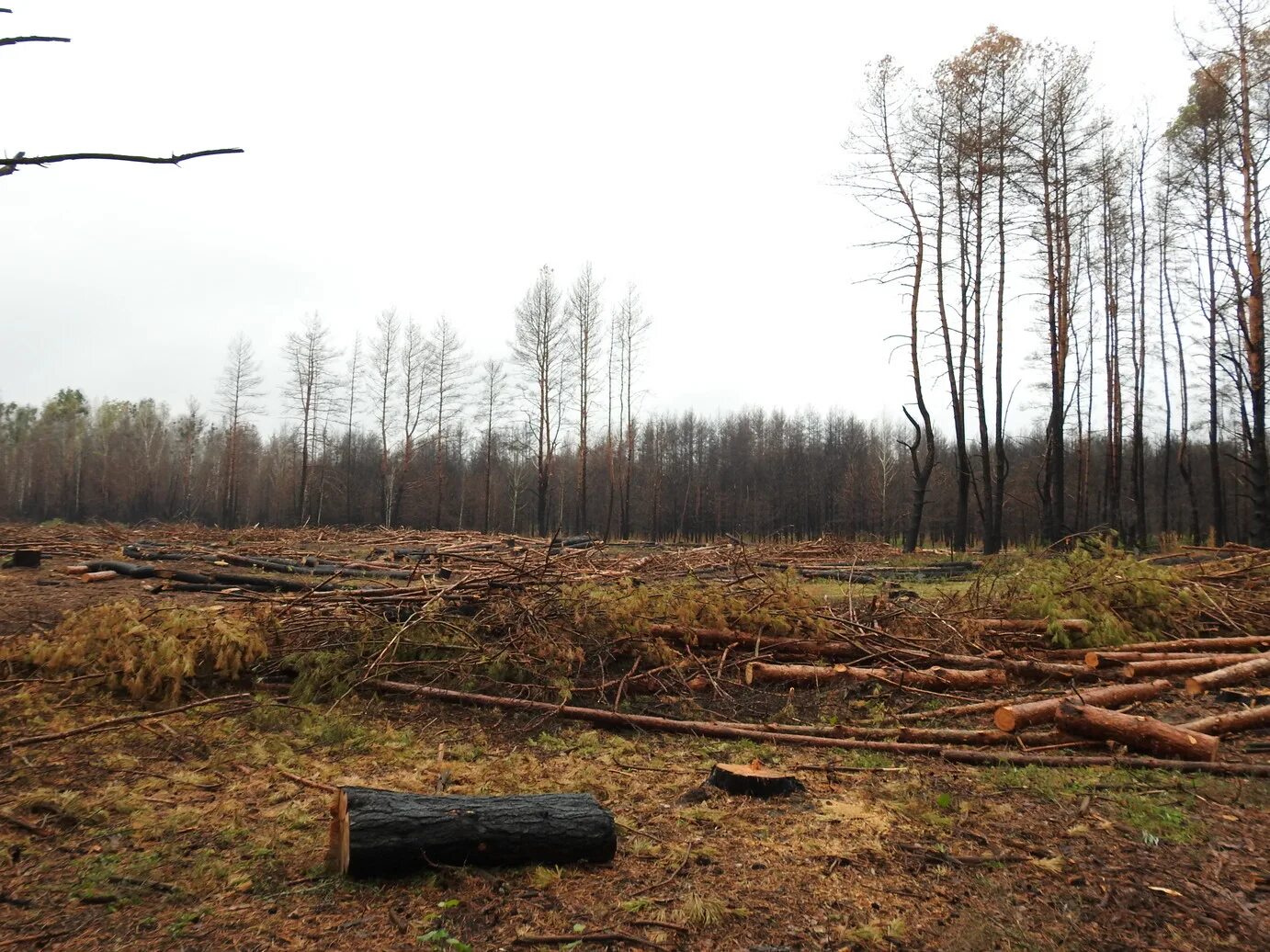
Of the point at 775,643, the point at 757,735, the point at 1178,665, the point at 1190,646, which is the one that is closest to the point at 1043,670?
the point at 1178,665

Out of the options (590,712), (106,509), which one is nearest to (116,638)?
(590,712)

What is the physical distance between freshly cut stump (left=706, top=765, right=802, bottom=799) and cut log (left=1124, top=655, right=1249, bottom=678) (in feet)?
11.7

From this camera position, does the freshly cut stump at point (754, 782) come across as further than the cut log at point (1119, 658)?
No

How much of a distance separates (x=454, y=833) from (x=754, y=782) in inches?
69.0

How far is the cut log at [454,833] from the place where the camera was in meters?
3.06

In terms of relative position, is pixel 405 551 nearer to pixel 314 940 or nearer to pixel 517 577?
pixel 517 577

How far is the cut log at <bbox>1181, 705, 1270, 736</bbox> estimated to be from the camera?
4.76m

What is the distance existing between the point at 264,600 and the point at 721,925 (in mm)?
5569

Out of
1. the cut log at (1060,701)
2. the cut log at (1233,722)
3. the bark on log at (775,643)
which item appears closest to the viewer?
the cut log at (1233,722)

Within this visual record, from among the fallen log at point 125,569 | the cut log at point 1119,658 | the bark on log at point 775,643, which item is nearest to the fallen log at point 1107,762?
the cut log at point 1119,658

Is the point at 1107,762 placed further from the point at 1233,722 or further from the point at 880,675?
the point at 880,675

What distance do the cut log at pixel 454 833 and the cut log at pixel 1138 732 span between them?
128 inches

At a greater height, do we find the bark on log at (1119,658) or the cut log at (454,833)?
the bark on log at (1119,658)

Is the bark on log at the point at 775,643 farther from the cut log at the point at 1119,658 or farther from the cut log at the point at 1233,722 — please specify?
the cut log at the point at 1233,722
